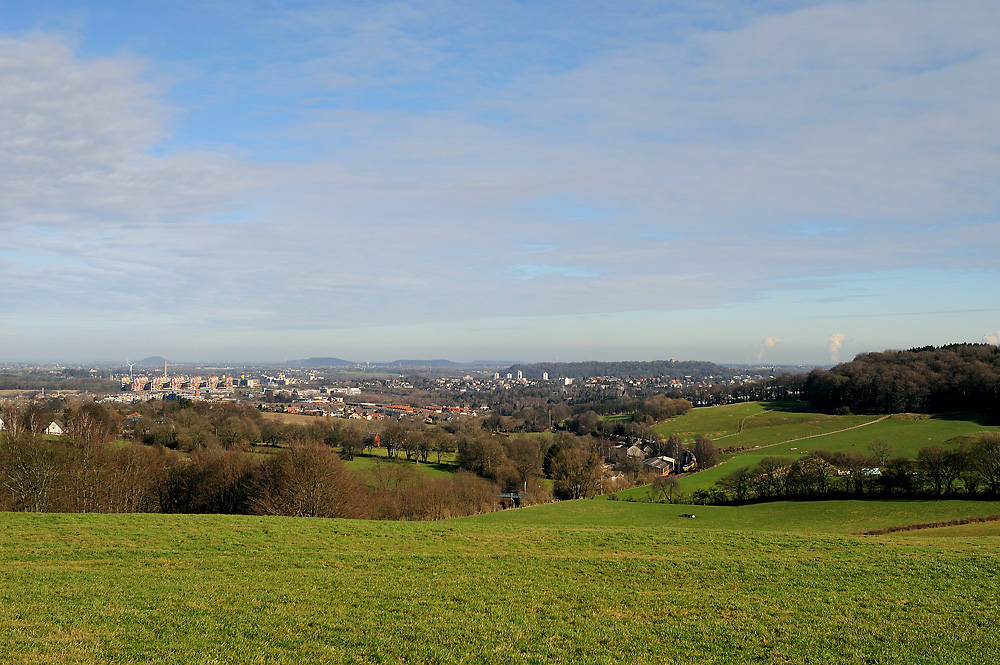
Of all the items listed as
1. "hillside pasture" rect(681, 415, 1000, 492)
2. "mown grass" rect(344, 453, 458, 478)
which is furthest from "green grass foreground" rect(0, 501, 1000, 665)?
"mown grass" rect(344, 453, 458, 478)

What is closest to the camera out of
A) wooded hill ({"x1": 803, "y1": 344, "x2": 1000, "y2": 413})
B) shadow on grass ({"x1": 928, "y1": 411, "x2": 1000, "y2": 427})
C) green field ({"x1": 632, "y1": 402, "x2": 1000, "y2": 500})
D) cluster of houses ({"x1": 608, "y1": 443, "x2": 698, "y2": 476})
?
green field ({"x1": 632, "y1": 402, "x2": 1000, "y2": 500})

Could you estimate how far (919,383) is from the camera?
103 m

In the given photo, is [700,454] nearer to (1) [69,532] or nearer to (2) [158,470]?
(2) [158,470]

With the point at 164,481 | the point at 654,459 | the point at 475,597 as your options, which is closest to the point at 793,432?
the point at 654,459

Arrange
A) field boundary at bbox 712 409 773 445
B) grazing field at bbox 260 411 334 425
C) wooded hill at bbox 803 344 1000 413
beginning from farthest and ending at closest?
1. field boundary at bbox 712 409 773 445
2. grazing field at bbox 260 411 334 425
3. wooded hill at bbox 803 344 1000 413

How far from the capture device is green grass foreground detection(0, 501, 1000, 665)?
10008 millimetres

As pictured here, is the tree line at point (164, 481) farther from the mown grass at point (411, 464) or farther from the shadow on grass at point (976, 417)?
the shadow on grass at point (976, 417)

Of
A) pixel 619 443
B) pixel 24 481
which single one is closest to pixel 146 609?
pixel 24 481

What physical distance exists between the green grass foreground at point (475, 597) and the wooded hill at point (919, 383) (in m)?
92.5

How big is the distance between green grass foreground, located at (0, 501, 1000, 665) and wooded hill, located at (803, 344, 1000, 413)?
92513 millimetres

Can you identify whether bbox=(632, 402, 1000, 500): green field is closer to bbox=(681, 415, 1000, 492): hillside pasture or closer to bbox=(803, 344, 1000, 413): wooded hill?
bbox=(681, 415, 1000, 492): hillside pasture

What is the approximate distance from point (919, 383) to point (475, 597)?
11823 cm

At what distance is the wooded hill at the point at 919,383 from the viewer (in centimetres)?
9531

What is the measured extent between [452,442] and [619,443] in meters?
40.6
